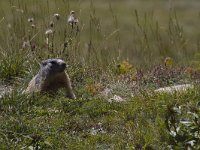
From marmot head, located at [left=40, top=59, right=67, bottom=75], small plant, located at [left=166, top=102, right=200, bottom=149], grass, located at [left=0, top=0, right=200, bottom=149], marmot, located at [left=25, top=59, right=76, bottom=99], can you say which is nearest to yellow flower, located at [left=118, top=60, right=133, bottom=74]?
grass, located at [left=0, top=0, right=200, bottom=149]

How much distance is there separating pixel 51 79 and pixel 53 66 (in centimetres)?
20

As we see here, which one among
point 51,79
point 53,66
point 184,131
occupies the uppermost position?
point 184,131

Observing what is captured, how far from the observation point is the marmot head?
8.55 metres

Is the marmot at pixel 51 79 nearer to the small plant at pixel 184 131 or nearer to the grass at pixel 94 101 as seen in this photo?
the grass at pixel 94 101

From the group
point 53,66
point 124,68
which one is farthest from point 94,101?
point 124,68

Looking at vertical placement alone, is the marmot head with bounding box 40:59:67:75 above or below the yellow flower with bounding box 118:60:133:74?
above

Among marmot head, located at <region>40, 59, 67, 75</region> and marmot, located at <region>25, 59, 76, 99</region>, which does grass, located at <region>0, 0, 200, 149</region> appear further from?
marmot head, located at <region>40, 59, 67, 75</region>

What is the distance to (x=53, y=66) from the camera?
340 inches

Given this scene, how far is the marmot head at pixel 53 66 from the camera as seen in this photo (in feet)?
28.1

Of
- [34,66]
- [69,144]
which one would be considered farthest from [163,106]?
[34,66]

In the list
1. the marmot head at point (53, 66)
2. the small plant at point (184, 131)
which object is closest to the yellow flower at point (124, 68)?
the marmot head at point (53, 66)

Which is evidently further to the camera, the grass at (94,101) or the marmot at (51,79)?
the marmot at (51,79)

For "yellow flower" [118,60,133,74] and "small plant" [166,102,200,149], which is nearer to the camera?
"small plant" [166,102,200,149]

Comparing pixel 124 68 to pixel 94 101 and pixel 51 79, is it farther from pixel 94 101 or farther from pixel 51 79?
pixel 94 101
